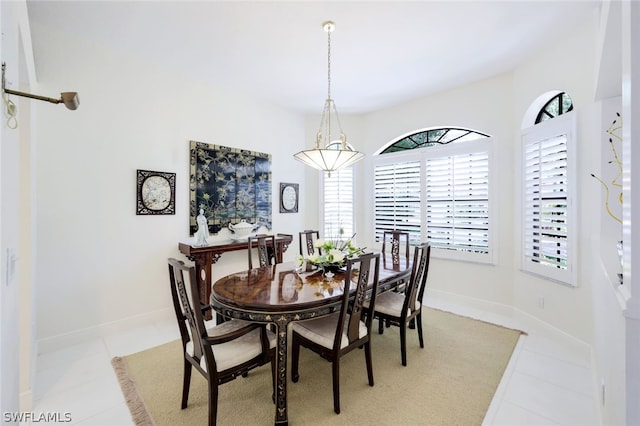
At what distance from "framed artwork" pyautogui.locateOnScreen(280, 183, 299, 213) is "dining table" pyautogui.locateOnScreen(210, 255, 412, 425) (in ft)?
7.54

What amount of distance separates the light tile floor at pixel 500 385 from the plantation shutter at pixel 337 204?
9.75 ft

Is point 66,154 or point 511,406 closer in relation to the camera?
point 511,406

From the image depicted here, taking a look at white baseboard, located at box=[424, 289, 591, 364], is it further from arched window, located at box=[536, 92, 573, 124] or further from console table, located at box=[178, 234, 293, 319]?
console table, located at box=[178, 234, 293, 319]

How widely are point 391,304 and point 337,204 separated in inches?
107

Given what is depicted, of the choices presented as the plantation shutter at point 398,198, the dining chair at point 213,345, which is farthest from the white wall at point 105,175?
the plantation shutter at point 398,198

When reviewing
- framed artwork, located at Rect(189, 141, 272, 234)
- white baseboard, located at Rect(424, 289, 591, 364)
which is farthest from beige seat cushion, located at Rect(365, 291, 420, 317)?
framed artwork, located at Rect(189, 141, 272, 234)

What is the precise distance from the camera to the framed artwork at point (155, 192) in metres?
3.34

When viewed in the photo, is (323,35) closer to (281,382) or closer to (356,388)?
(281,382)

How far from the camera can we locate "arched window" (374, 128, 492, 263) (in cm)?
394

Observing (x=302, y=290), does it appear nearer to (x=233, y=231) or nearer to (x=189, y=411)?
(x=189, y=411)

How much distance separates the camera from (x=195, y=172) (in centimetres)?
379

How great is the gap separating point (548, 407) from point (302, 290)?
6.19 feet

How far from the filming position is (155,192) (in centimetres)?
345

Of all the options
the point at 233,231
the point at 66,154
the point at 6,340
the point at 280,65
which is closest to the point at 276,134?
the point at 280,65
